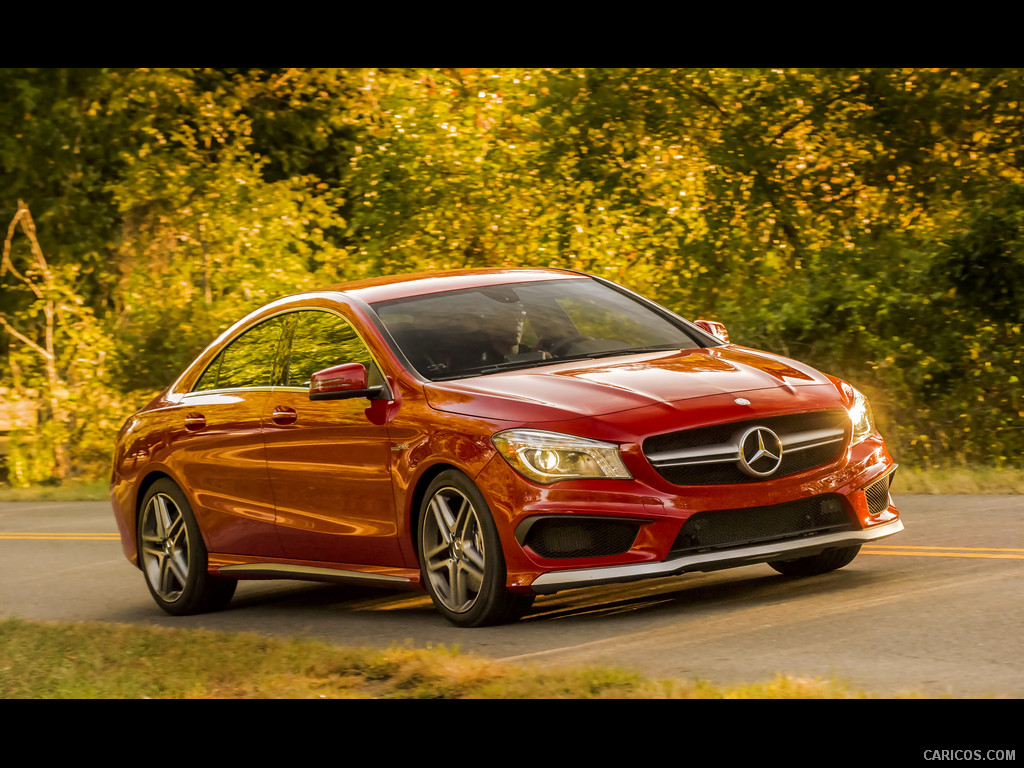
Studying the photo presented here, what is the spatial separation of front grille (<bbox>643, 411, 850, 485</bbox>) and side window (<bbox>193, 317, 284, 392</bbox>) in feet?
9.09

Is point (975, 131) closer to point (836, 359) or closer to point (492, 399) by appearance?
point (836, 359)

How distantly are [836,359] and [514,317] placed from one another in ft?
26.8

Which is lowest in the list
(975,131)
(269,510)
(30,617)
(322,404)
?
(30,617)

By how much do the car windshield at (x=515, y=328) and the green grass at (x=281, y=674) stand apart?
1.69m

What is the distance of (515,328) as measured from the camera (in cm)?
881

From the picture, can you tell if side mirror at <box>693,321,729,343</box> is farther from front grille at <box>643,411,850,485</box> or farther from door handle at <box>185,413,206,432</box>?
door handle at <box>185,413,206,432</box>

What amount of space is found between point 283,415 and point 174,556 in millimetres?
1525

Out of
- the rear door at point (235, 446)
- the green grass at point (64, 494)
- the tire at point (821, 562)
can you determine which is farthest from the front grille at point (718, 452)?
the green grass at point (64, 494)

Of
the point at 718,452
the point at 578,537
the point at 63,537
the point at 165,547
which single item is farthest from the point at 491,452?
the point at 63,537

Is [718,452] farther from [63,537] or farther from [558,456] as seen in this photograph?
[63,537]
